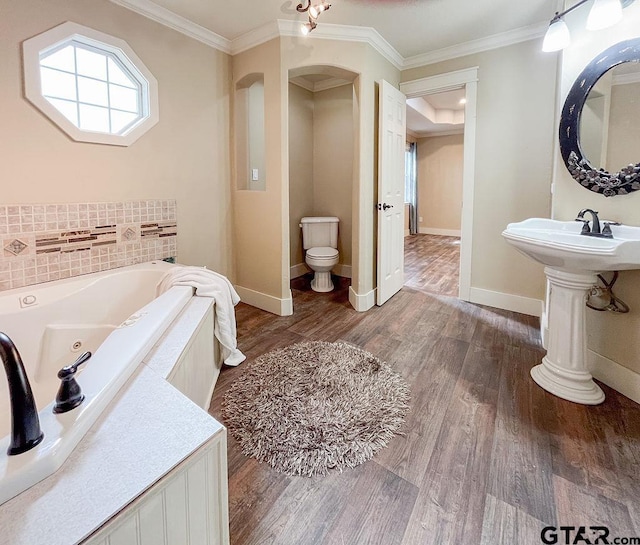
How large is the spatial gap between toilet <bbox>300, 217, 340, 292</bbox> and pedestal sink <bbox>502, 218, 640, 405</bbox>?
217 centimetres

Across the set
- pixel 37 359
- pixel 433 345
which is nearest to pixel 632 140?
pixel 433 345

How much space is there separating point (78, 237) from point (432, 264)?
4.30 metres

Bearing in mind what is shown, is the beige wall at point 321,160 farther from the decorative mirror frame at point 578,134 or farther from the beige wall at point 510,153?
the decorative mirror frame at point 578,134

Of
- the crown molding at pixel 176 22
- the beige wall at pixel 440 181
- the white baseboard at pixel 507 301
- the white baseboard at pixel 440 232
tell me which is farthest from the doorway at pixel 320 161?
the white baseboard at pixel 440 232

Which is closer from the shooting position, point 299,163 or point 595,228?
point 595,228

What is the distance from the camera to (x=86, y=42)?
223 cm

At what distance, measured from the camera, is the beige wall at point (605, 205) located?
71.7 inches

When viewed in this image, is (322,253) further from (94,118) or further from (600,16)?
(600,16)

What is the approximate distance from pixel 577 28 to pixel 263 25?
84.9 inches

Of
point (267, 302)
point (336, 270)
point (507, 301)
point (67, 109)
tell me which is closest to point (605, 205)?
point (507, 301)

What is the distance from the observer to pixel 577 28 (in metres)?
2.03

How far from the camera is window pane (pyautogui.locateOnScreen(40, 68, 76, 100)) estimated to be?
2088mm

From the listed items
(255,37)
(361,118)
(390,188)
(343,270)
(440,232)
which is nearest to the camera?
(255,37)

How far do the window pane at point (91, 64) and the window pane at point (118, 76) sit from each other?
0.04m
